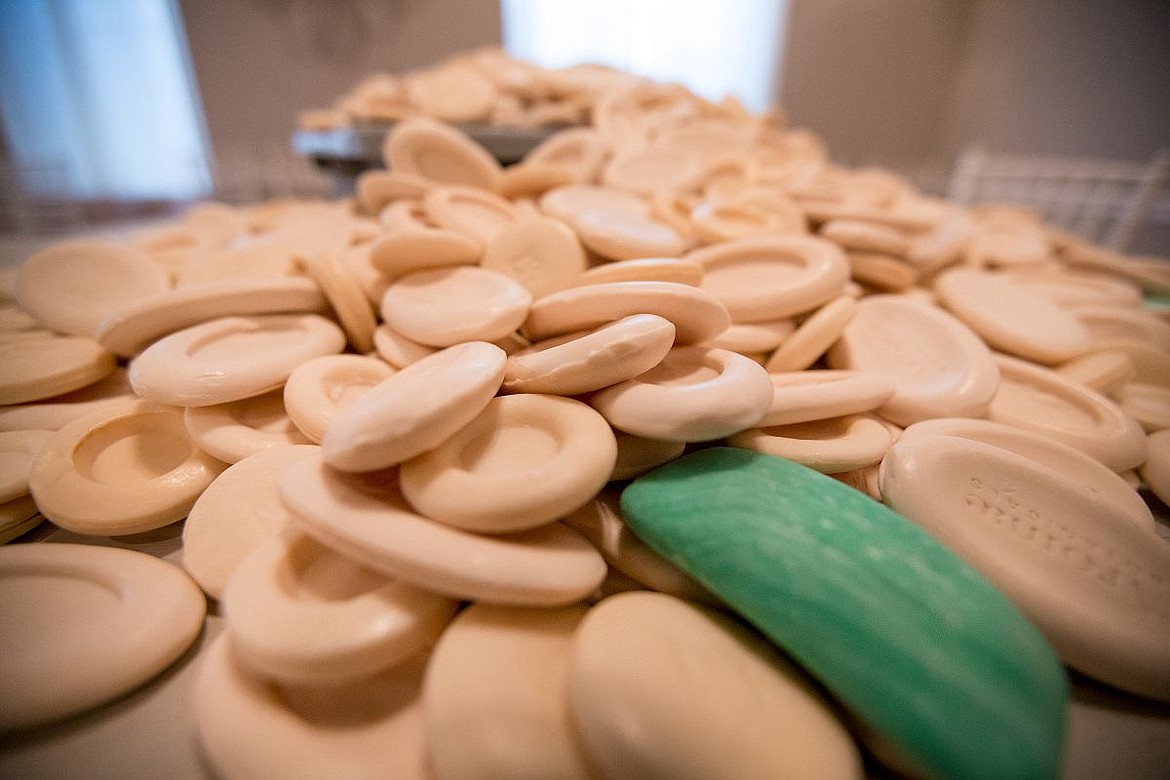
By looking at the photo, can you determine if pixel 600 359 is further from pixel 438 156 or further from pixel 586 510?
pixel 438 156

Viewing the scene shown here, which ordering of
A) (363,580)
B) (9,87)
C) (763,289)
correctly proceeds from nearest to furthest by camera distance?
(363,580)
(763,289)
(9,87)

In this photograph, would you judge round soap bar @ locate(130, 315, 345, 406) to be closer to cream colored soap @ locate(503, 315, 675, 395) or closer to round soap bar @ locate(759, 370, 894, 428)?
cream colored soap @ locate(503, 315, 675, 395)

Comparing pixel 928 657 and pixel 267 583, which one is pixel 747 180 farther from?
pixel 267 583

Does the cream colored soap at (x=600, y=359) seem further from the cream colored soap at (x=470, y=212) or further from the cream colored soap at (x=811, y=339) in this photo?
the cream colored soap at (x=470, y=212)

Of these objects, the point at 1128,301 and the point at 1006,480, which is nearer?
the point at 1006,480

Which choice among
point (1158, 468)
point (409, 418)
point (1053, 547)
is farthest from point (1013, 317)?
point (409, 418)

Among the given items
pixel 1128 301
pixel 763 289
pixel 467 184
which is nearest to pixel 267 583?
pixel 763 289
